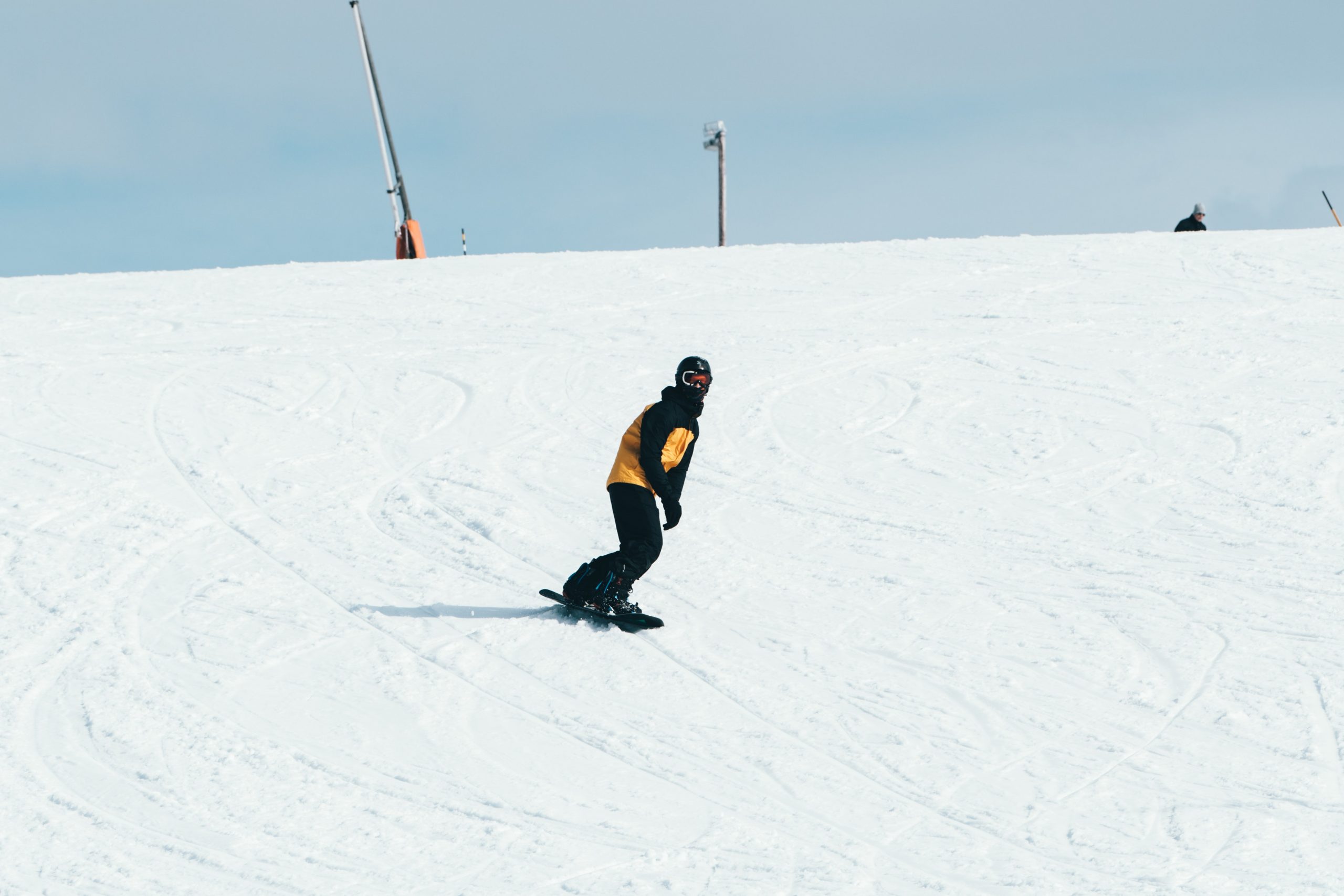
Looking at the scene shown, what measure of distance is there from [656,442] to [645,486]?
27cm

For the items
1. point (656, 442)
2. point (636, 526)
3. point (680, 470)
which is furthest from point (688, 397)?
point (636, 526)

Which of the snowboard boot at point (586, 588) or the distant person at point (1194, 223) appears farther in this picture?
the distant person at point (1194, 223)

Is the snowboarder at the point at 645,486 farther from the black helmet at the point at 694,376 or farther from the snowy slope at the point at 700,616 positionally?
the snowy slope at the point at 700,616

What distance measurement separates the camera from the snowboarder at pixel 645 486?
19.0 feet

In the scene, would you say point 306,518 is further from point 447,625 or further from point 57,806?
point 57,806

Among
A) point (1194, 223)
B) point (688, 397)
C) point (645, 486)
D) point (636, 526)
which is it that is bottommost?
point (636, 526)

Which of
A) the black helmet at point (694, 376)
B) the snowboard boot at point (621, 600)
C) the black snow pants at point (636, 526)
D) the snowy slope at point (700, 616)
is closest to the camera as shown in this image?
Answer: the snowy slope at point (700, 616)

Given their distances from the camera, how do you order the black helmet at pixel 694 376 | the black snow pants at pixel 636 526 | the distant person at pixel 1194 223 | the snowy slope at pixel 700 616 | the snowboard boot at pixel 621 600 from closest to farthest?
1. the snowy slope at pixel 700 616
2. the black helmet at pixel 694 376
3. the black snow pants at pixel 636 526
4. the snowboard boot at pixel 621 600
5. the distant person at pixel 1194 223

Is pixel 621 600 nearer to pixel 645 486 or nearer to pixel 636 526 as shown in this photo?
pixel 636 526

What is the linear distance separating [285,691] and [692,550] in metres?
2.91

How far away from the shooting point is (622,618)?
19.9 feet

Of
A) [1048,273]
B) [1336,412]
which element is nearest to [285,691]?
[1336,412]

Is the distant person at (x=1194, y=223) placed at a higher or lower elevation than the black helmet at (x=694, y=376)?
higher

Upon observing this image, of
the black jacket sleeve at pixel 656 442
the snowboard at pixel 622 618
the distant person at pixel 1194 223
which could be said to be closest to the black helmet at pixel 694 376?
the black jacket sleeve at pixel 656 442
